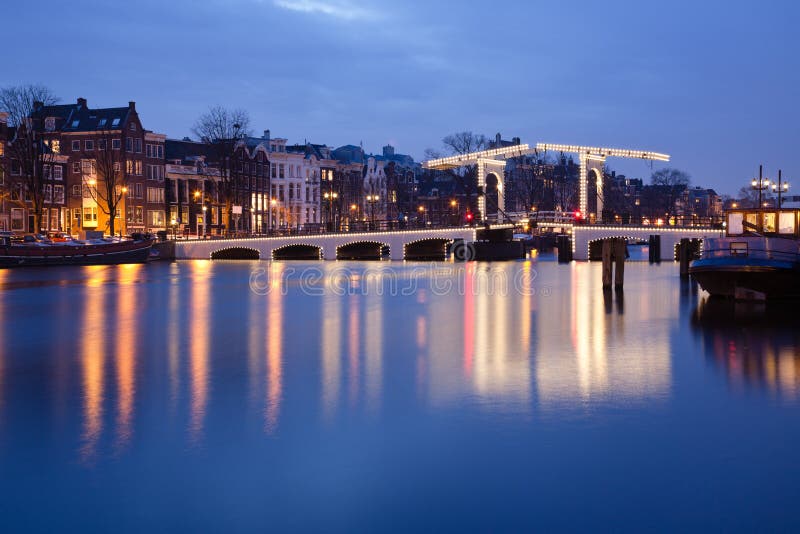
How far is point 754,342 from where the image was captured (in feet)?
59.4

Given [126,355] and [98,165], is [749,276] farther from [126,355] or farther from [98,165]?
[98,165]

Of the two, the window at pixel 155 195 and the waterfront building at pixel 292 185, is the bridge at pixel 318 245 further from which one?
the waterfront building at pixel 292 185

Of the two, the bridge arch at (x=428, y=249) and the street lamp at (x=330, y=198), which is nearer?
the bridge arch at (x=428, y=249)

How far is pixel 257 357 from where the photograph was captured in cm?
1634

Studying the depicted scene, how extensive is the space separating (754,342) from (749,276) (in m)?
10.4

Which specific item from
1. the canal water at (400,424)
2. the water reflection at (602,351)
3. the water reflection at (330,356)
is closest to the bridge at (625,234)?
the water reflection at (602,351)

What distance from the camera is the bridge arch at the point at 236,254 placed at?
72062 millimetres

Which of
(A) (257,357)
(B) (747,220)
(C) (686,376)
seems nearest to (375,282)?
(B) (747,220)

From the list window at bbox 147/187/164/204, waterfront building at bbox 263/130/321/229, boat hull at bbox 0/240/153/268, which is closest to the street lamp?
waterfront building at bbox 263/130/321/229

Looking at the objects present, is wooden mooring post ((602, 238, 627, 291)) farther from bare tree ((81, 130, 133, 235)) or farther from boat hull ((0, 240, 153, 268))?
bare tree ((81, 130, 133, 235))

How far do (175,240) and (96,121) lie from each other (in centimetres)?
1652

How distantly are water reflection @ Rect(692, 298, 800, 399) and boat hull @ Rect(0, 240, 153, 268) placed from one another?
42.9 metres

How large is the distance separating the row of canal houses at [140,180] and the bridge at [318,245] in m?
2.50

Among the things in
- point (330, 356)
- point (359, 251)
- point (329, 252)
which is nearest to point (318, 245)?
point (329, 252)
